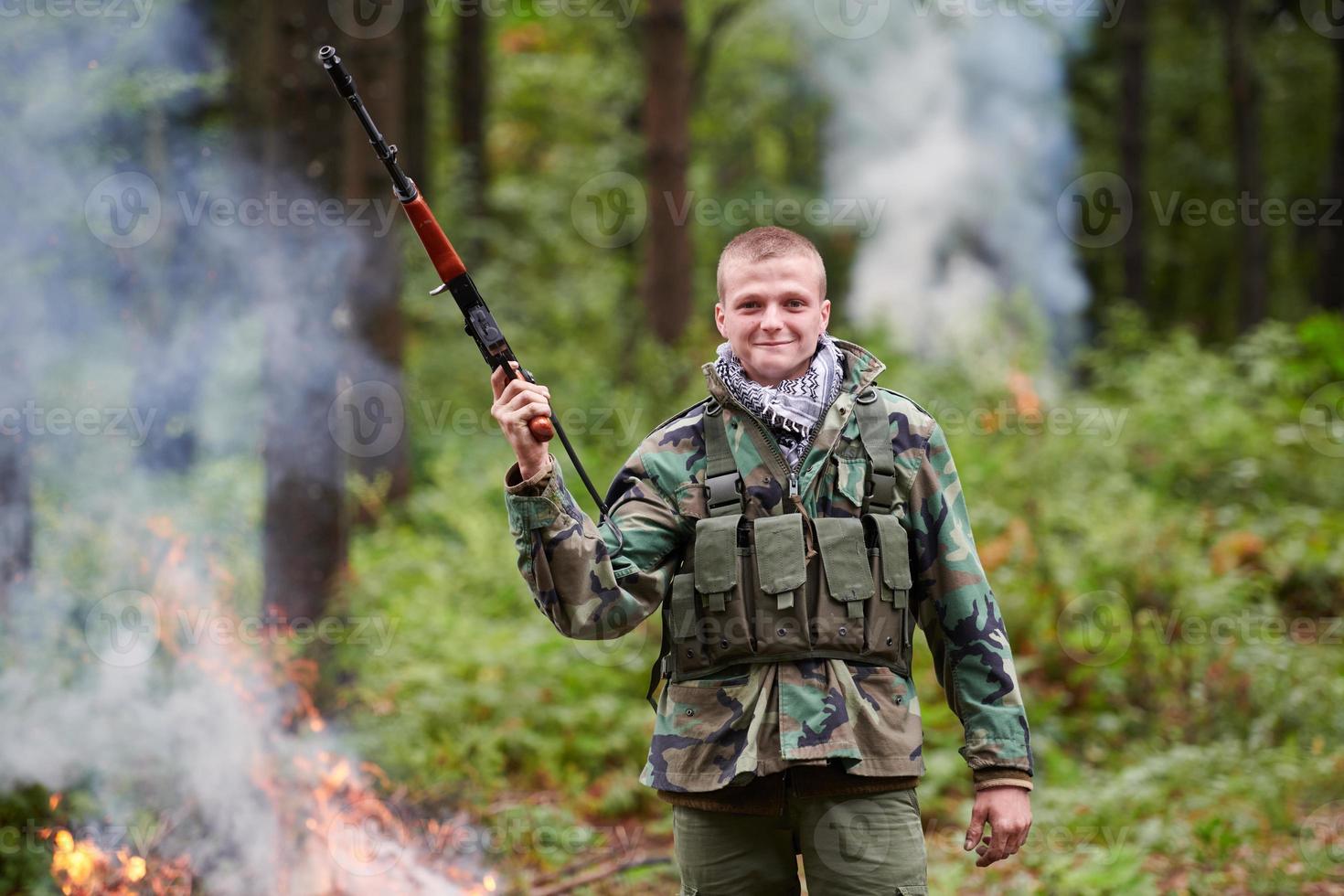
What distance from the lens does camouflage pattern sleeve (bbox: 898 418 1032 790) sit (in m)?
3.09

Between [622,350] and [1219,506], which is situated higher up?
[622,350]

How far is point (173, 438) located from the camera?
7535mm

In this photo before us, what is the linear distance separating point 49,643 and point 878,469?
4496 mm

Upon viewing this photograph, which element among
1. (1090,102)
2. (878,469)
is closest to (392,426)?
(878,469)

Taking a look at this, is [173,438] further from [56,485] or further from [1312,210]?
[1312,210]
